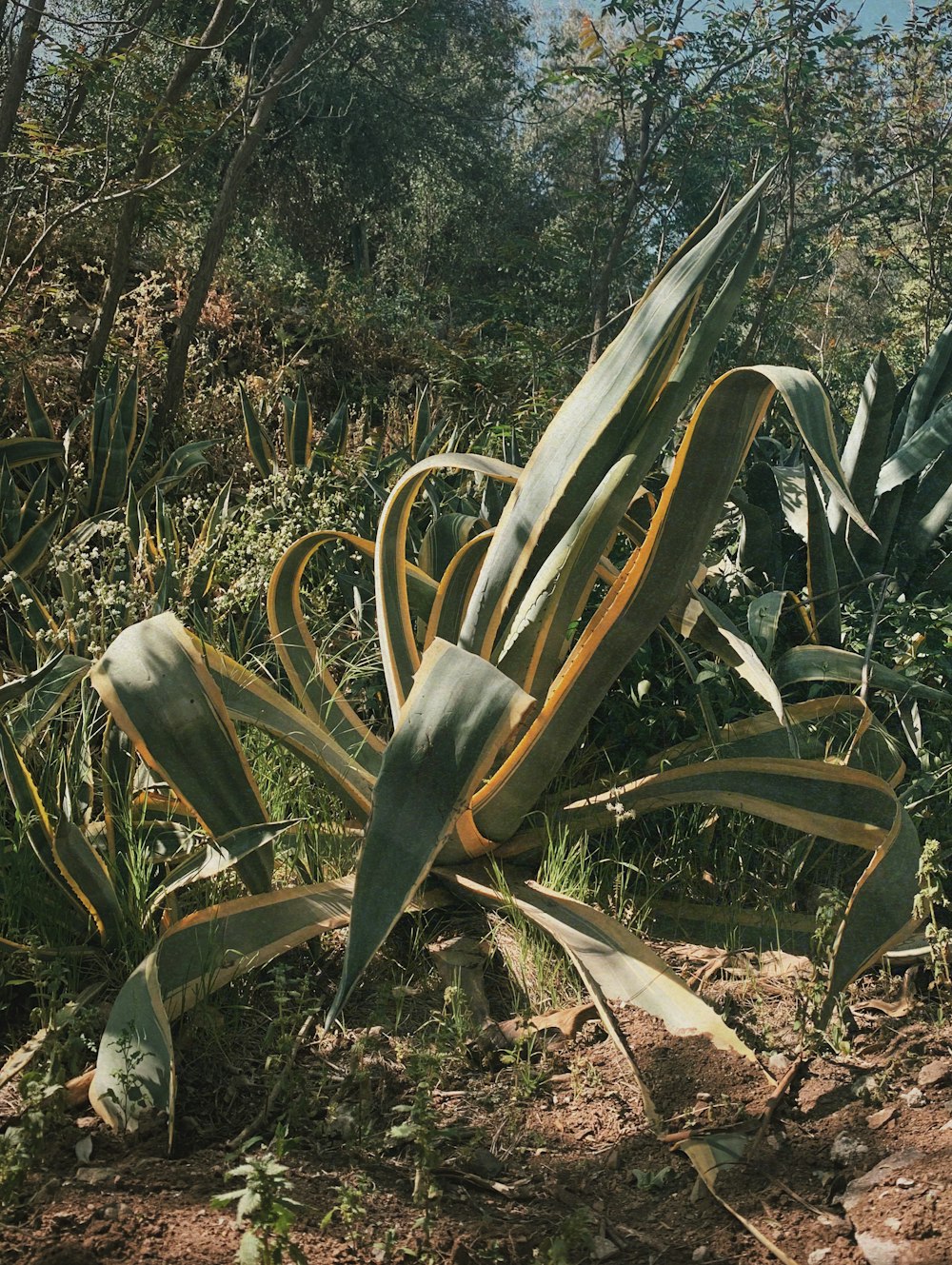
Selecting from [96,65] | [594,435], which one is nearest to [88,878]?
[594,435]

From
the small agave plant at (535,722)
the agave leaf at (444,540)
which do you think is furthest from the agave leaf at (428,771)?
the agave leaf at (444,540)

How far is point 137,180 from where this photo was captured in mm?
4324

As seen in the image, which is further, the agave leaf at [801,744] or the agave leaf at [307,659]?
the agave leaf at [307,659]

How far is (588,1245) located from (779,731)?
3.71 feet

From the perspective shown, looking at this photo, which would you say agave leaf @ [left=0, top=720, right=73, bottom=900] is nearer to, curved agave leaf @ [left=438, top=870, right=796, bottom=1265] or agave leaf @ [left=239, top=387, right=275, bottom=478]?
curved agave leaf @ [left=438, top=870, right=796, bottom=1265]

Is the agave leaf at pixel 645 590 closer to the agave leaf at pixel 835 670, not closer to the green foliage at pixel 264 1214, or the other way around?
the agave leaf at pixel 835 670

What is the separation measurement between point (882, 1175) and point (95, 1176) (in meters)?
1.01

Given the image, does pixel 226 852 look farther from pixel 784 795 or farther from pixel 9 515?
pixel 9 515

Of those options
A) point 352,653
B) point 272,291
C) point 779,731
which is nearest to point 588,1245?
point 779,731

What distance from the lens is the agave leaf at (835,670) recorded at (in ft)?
7.19

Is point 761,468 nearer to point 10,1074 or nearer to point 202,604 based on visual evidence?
point 202,604

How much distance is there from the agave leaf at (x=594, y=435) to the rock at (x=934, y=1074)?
3.32 feet

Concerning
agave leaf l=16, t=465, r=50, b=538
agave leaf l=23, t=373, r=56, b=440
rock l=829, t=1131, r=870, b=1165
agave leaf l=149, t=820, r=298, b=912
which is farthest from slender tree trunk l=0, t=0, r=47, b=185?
rock l=829, t=1131, r=870, b=1165

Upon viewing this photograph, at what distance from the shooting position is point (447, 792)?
5.17 ft
